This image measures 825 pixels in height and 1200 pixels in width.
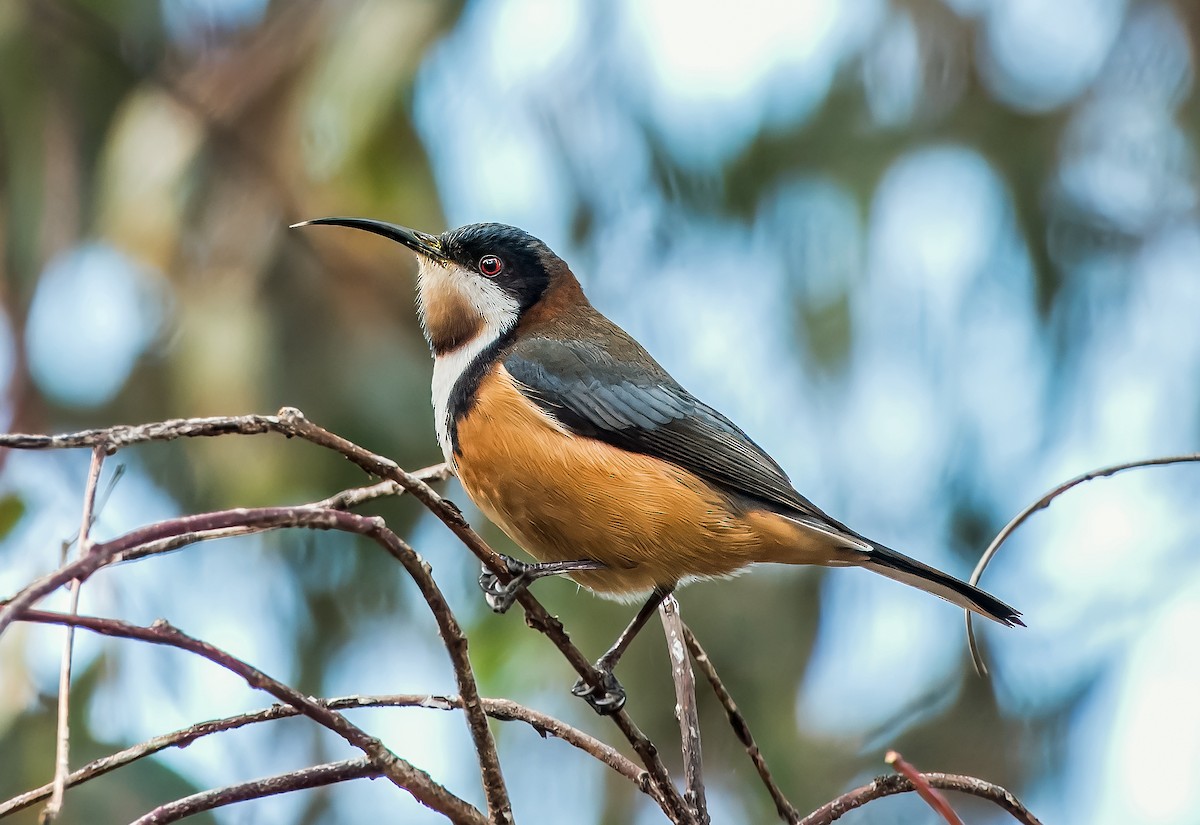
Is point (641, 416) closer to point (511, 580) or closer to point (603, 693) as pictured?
point (603, 693)

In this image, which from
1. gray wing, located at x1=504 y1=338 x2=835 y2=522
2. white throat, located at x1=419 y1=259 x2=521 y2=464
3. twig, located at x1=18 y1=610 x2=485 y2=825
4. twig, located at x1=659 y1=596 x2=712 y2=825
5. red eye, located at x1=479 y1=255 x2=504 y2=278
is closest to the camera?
twig, located at x1=18 y1=610 x2=485 y2=825

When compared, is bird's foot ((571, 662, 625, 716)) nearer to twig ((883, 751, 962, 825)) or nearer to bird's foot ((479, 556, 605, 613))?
bird's foot ((479, 556, 605, 613))

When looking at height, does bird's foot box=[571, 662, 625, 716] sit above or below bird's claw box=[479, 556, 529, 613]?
below

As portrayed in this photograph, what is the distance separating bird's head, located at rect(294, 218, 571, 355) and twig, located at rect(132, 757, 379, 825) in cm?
265

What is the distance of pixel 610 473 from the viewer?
4012 mm

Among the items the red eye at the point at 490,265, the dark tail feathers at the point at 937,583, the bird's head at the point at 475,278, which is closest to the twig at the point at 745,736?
the dark tail feathers at the point at 937,583

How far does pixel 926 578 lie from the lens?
151 inches

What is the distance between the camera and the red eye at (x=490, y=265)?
4.89 m

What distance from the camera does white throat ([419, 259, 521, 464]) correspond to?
4.62 metres

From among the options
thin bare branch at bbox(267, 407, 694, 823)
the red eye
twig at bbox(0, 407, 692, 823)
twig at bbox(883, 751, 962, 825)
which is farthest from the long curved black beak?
twig at bbox(883, 751, 962, 825)

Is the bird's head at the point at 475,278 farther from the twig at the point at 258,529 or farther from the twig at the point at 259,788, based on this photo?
the twig at the point at 259,788

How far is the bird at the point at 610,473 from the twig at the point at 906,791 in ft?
3.77

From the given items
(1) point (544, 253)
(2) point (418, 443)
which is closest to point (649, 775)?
(1) point (544, 253)

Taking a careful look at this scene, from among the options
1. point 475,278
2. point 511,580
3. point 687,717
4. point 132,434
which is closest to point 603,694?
point 687,717
